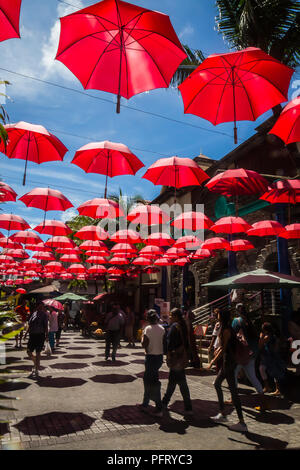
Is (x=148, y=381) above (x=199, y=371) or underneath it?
above

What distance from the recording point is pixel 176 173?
962cm

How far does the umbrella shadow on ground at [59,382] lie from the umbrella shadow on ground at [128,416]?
88.3 inches

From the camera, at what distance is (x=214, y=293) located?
1850 centimetres

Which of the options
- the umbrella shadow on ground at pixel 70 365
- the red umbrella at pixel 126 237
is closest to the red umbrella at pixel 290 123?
the red umbrella at pixel 126 237

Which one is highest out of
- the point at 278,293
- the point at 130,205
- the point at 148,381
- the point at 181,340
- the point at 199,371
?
the point at 130,205

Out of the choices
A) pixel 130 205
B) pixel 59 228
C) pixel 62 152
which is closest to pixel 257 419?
pixel 62 152

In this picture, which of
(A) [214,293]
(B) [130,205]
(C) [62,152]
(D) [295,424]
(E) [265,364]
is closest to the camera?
(D) [295,424]

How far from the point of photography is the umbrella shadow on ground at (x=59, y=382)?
8047 mm

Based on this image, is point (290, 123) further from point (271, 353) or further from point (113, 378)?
point (113, 378)

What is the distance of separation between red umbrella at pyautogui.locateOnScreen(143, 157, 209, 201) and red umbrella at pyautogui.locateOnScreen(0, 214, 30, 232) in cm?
640

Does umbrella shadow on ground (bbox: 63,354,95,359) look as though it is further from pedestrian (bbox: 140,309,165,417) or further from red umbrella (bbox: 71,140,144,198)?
red umbrella (bbox: 71,140,144,198)

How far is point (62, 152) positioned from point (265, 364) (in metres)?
7.15
